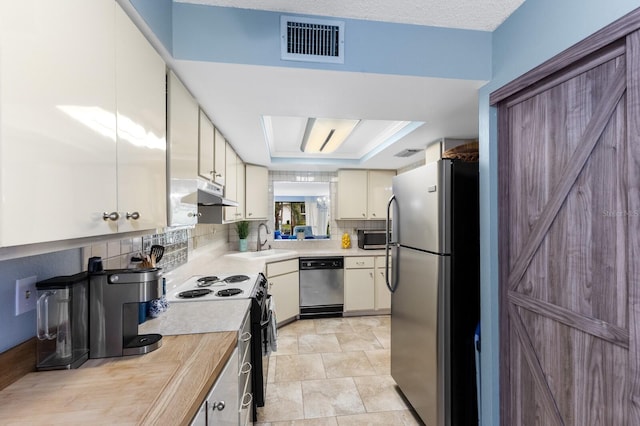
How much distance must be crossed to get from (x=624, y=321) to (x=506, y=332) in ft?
1.92

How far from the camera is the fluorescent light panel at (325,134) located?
2.57m

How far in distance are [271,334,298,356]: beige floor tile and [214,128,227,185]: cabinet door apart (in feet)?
5.84

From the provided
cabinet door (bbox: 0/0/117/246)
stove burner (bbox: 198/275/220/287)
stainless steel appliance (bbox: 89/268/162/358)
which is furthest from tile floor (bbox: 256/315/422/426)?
cabinet door (bbox: 0/0/117/246)

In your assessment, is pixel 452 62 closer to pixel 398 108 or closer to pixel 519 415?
pixel 398 108

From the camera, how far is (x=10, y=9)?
542 millimetres

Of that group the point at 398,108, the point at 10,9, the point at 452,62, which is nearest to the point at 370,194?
the point at 398,108

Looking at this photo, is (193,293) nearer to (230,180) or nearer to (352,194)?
(230,180)

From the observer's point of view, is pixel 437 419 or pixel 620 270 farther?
pixel 437 419

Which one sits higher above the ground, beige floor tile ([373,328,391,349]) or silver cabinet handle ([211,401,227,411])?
silver cabinet handle ([211,401,227,411])

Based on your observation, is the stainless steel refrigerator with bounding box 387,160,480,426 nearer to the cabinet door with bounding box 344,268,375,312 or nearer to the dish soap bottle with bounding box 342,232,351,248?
the cabinet door with bounding box 344,268,375,312

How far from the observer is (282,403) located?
6.90 feet

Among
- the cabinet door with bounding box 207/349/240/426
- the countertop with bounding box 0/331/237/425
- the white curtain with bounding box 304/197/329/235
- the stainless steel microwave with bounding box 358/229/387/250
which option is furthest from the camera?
the white curtain with bounding box 304/197/329/235

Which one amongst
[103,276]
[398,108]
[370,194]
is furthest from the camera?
[370,194]

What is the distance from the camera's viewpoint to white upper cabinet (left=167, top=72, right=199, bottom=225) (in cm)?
132
